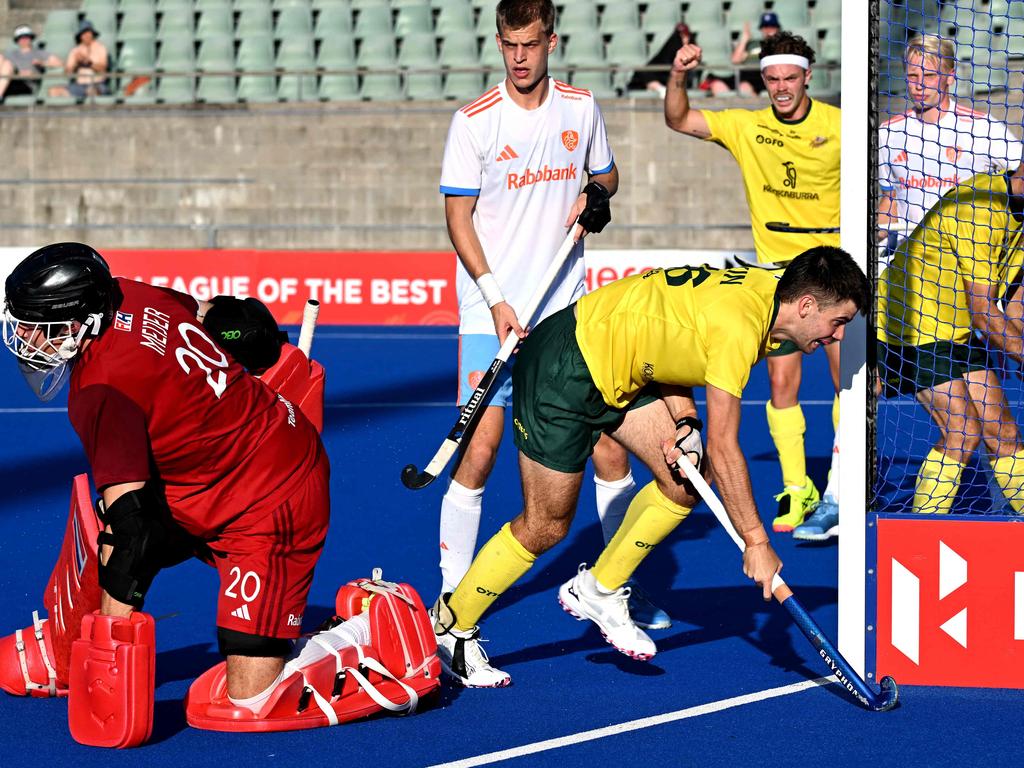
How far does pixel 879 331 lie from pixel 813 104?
178 centimetres

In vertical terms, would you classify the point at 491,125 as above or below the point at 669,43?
Answer: below

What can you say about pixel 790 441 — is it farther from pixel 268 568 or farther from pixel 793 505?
pixel 268 568

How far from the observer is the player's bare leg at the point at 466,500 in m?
4.77

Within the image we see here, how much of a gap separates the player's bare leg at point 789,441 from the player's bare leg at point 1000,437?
0.98 m

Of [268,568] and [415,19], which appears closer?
[268,568]

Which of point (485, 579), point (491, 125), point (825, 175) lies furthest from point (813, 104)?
point (485, 579)

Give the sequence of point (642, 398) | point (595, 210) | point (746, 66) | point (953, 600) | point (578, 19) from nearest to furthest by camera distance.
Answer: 1. point (953, 600)
2. point (642, 398)
3. point (595, 210)
4. point (746, 66)
5. point (578, 19)

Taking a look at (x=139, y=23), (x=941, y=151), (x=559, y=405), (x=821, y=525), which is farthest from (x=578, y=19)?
(x=559, y=405)

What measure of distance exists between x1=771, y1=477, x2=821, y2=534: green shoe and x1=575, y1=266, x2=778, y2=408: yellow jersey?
200 cm

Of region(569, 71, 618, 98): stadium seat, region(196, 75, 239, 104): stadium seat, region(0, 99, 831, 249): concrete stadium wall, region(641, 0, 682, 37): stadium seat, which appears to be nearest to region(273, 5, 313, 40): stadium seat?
region(196, 75, 239, 104): stadium seat

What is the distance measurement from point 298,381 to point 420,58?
1247 cm

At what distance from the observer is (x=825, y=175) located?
6480 mm

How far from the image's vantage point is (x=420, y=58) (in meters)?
16.4

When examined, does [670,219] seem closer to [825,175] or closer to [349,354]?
[349,354]
